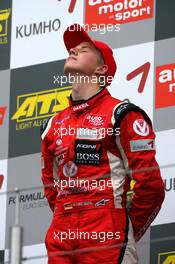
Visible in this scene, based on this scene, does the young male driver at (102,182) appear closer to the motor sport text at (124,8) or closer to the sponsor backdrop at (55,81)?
the sponsor backdrop at (55,81)

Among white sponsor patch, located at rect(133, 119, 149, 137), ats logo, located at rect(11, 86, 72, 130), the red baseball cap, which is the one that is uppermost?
the red baseball cap

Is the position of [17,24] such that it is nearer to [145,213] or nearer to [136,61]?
[136,61]

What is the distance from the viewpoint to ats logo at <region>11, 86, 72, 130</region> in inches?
230

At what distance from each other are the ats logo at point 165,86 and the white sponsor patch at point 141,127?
737 millimetres

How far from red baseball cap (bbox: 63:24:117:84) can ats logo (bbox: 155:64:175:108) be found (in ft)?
1.63

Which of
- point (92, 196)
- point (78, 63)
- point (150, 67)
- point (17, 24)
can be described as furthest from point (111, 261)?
point (17, 24)

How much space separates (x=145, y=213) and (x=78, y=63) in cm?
71

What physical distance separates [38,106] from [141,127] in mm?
1274

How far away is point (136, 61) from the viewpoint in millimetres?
5621

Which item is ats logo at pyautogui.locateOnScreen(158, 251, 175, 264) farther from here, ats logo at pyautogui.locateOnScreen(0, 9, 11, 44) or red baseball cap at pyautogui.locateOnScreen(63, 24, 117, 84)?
ats logo at pyautogui.locateOnScreen(0, 9, 11, 44)

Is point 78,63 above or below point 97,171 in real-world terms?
above

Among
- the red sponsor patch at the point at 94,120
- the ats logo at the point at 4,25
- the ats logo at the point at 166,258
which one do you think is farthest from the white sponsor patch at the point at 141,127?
the ats logo at the point at 4,25

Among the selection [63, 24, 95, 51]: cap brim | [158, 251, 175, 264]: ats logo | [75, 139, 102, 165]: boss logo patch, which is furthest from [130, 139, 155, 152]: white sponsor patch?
[158, 251, 175, 264]: ats logo

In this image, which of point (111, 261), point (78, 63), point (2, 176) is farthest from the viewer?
point (2, 176)
